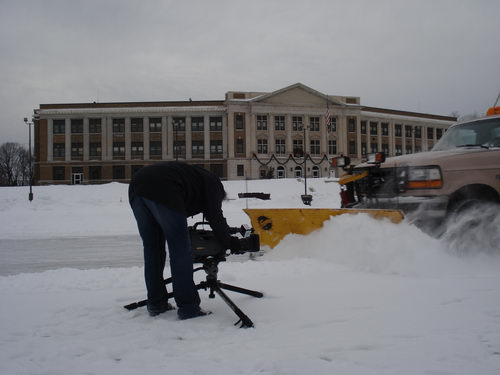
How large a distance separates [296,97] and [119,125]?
2754 centimetres

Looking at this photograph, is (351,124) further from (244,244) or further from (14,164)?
(244,244)

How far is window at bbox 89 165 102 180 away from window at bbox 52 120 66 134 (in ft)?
24.0

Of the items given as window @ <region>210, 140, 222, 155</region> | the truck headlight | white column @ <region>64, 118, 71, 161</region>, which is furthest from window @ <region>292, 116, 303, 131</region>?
the truck headlight

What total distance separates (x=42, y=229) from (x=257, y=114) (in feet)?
171

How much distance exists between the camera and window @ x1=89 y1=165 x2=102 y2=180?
205 ft

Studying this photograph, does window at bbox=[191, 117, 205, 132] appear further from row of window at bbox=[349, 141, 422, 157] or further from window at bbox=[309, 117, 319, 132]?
row of window at bbox=[349, 141, 422, 157]

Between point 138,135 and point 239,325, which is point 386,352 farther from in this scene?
point 138,135

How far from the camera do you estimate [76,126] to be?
6344cm

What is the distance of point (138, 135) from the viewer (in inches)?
2501

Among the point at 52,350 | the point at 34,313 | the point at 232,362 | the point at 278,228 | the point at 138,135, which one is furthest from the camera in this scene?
the point at 138,135

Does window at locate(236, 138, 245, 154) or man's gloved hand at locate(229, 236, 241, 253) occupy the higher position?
window at locate(236, 138, 245, 154)

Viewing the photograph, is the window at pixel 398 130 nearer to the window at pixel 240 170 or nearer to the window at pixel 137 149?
the window at pixel 240 170

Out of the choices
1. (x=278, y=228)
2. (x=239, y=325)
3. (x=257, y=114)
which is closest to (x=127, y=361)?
(x=239, y=325)

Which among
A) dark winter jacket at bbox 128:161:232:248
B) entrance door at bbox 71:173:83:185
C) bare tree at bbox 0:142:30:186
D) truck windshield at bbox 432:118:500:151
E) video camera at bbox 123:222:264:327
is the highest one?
bare tree at bbox 0:142:30:186
